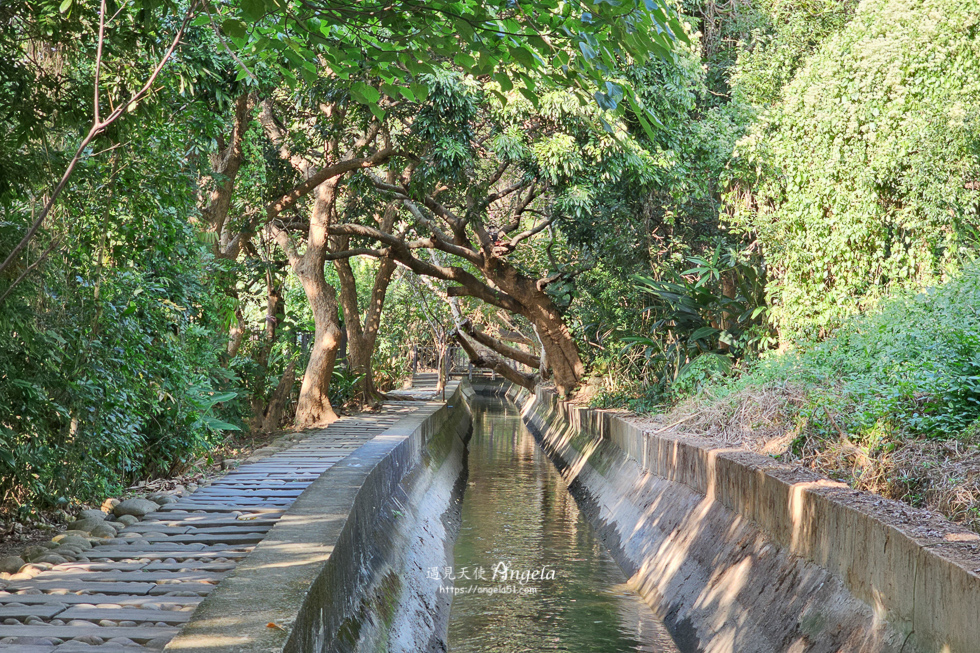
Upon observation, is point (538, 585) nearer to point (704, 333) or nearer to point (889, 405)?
point (889, 405)

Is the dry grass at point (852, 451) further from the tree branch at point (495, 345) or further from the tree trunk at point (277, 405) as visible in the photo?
the tree branch at point (495, 345)

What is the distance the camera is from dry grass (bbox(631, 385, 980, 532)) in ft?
15.0

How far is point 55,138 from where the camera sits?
530cm

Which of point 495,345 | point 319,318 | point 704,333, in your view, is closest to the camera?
point 704,333

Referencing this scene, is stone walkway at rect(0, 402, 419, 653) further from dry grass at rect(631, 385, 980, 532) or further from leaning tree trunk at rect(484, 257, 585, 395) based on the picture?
leaning tree trunk at rect(484, 257, 585, 395)

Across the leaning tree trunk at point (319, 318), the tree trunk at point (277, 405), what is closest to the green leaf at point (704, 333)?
the leaning tree trunk at point (319, 318)

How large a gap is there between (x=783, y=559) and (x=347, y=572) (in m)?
2.71

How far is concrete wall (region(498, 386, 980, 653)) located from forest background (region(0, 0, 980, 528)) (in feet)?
1.65

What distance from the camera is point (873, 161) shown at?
8.91 m

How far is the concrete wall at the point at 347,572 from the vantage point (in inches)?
133

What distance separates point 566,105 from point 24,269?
23.6 ft

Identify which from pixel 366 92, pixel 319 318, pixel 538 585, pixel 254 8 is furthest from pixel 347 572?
pixel 319 318

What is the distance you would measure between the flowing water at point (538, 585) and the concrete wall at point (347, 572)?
31cm

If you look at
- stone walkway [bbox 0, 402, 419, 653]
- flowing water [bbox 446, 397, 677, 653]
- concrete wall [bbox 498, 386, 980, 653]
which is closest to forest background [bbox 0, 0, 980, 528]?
concrete wall [bbox 498, 386, 980, 653]
